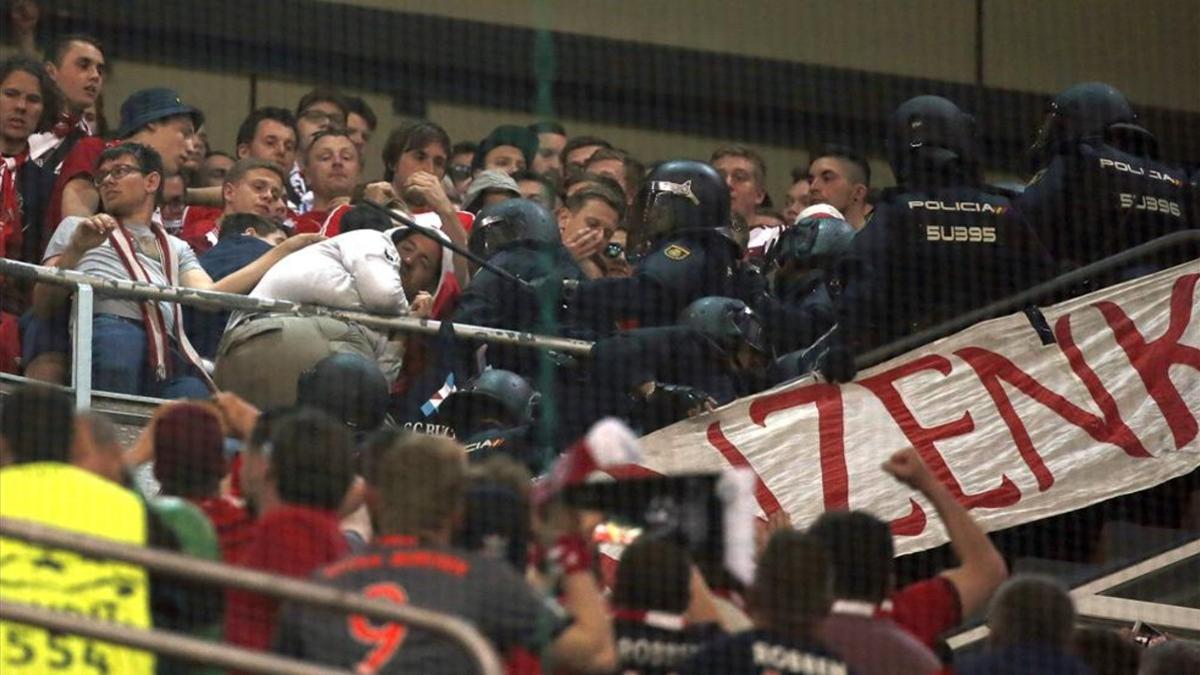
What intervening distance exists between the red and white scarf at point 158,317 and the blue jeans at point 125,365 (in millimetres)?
28

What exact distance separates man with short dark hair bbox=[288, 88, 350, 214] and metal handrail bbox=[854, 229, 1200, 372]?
2.35 meters

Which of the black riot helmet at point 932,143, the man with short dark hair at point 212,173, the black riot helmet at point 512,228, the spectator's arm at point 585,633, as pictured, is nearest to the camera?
the spectator's arm at point 585,633

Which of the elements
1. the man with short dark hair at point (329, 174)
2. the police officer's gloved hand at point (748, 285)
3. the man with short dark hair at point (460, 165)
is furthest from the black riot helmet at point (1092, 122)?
the man with short dark hair at point (460, 165)

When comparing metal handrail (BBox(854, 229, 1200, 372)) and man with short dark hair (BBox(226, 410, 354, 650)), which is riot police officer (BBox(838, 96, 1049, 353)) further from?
man with short dark hair (BBox(226, 410, 354, 650))

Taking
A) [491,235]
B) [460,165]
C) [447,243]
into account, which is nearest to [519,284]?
[447,243]

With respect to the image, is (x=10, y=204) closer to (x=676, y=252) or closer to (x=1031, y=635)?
(x=676, y=252)

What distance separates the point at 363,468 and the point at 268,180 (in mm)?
3215

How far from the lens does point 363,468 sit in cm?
671

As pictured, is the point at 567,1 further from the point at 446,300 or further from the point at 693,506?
the point at 693,506

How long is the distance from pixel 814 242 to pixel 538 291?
1119 mm

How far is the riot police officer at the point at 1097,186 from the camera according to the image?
30.9ft

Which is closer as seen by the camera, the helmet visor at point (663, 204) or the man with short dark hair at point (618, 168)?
the helmet visor at point (663, 204)

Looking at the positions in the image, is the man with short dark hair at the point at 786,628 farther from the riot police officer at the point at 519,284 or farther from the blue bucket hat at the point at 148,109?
the blue bucket hat at the point at 148,109

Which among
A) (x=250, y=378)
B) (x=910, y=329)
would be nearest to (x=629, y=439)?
(x=250, y=378)
